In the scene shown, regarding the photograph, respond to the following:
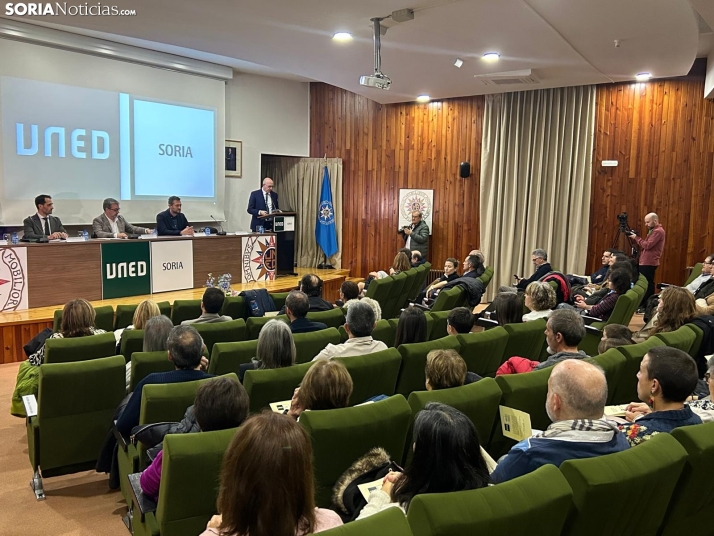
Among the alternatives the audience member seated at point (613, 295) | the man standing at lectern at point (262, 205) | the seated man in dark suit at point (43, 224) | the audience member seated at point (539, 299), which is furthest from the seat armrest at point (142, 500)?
the man standing at lectern at point (262, 205)

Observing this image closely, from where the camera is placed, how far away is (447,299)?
5.77 metres

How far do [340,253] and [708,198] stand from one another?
6140 millimetres

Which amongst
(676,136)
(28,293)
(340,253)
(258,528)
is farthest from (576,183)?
(258,528)

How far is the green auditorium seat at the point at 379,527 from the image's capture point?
1354mm

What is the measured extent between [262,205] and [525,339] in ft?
21.4

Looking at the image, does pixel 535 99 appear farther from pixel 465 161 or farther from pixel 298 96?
pixel 298 96

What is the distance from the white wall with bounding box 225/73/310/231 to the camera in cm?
1048

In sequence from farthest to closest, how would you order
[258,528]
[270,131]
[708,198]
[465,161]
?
1. [270,131]
2. [465,161]
3. [708,198]
4. [258,528]

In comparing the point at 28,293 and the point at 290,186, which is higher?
the point at 290,186

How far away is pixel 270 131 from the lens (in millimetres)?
10891

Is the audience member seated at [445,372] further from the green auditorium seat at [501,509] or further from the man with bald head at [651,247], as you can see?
the man with bald head at [651,247]

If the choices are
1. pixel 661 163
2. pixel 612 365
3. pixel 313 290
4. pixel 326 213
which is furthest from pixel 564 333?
pixel 326 213

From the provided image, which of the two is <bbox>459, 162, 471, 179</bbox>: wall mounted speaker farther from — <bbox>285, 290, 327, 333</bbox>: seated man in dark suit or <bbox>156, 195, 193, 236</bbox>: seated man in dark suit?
<bbox>285, 290, 327, 333</bbox>: seated man in dark suit

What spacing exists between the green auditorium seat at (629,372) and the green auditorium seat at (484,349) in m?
0.73
